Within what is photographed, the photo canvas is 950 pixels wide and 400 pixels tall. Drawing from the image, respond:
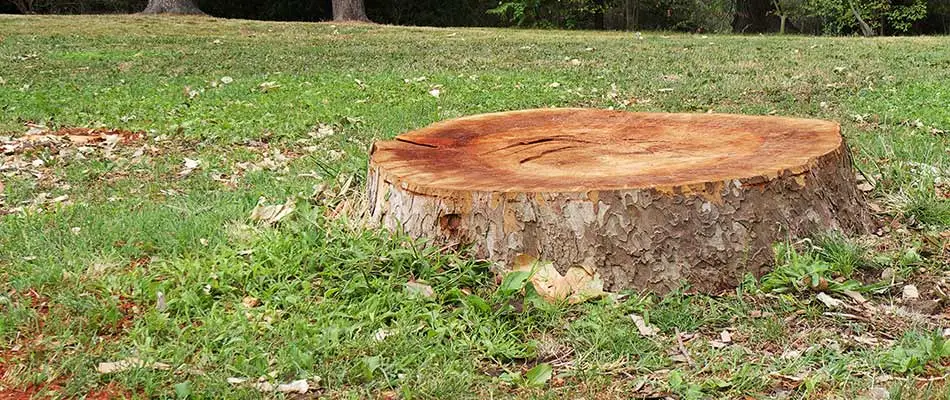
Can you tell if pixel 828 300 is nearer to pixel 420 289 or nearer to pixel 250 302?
pixel 420 289

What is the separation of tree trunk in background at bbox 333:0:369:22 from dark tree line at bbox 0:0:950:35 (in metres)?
0.02

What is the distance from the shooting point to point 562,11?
23297 mm

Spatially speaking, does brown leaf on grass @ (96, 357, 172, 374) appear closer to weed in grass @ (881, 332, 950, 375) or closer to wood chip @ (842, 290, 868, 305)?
weed in grass @ (881, 332, 950, 375)

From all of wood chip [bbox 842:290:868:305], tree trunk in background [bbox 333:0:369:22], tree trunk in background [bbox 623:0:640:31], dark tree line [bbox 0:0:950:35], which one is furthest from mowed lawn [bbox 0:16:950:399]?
tree trunk in background [bbox 623:0:640:31]

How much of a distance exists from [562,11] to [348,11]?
5811mm

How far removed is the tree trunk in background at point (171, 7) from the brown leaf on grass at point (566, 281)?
17.7 meters

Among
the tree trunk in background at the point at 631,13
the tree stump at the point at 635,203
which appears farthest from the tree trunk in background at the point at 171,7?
the tree stump at the point at 635,203

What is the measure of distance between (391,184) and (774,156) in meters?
1.44

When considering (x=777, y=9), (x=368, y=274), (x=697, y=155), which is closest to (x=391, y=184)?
(x=368, y=274)

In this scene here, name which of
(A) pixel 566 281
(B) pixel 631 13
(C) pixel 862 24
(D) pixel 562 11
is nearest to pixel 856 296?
(A) pixel 566 281

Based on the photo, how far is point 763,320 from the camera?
10.6 ft

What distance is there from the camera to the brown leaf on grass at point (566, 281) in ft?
11.0

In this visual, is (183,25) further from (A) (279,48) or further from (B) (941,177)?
(B) (941,177)

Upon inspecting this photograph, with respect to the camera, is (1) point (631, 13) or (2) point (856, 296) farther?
(1) point (631, 13)
